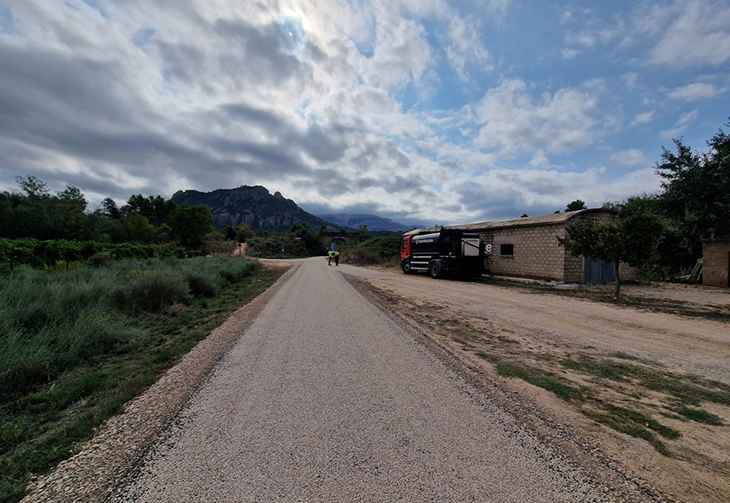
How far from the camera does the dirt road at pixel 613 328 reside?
16.5ft

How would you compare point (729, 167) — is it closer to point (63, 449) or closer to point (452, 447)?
point (452, 447)

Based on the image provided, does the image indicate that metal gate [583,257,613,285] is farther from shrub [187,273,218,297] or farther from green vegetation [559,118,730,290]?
shrub [187,273,218,297]

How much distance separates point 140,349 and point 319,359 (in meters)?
3.46

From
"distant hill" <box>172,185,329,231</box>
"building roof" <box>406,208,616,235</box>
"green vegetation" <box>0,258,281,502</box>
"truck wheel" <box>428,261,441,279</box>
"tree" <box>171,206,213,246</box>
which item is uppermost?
"distant hill" <box>172,185,329,231</box>

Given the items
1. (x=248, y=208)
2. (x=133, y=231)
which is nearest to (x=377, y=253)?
(x=133, y=231)

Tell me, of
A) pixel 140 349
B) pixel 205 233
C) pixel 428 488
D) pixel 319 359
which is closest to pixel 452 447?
pixel 428 488

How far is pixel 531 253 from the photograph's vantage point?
1703 cm

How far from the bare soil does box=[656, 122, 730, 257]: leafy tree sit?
1099 centimetres

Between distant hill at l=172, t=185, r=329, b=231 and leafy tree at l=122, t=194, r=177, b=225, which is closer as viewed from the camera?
leafy tree at l=122, t=194, r=177, b=225

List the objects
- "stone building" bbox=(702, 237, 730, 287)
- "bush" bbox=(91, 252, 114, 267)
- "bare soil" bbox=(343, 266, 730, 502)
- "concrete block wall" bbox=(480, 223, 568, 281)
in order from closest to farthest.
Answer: "bare soil" bbox=(343, 266, 730, 502), "stone building" bbox=(702, 237, 730, 287), "concrete block wall" bbox=(480, 223, 568, 281), "bush" bbox=(91, 252, 114, 267)

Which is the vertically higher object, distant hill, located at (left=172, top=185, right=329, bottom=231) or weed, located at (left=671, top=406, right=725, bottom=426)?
distant hill, located at (left=172, top=185, right=329, bottom=231)

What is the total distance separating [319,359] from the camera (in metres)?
4.55

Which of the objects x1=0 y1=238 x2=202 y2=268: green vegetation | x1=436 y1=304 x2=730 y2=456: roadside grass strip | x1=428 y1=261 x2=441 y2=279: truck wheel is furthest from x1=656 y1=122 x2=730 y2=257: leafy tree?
x1=0 y1=238 x2=202 y2=268: green vegetation

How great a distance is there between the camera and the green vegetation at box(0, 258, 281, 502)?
268 centimetres
